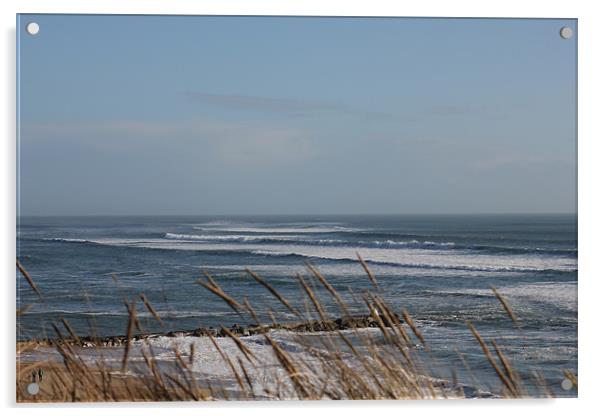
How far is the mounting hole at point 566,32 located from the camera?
4020 millimetres

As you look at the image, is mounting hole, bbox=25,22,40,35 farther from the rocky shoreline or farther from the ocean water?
the rocky shoreline

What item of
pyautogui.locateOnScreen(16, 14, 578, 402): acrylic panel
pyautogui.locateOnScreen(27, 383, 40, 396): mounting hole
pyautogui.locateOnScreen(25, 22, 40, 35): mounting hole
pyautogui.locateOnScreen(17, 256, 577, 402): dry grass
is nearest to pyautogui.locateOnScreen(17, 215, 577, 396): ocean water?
pyautogui.locateOnScreen(16, 14, 578, 402): acrylic panel

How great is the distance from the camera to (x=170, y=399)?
12.4 ft

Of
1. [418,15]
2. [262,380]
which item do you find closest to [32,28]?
[418,15]

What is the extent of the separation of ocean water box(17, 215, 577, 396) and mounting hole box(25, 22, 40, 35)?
34.3 inches

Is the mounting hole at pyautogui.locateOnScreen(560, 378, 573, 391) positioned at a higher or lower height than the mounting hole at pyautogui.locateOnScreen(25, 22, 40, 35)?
lower

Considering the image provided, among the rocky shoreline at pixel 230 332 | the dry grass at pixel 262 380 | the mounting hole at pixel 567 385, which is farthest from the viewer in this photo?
the mounting hole at pixel 567 385

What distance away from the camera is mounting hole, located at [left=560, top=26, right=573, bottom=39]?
4.02 metres

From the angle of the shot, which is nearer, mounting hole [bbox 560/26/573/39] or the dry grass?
the dry grass

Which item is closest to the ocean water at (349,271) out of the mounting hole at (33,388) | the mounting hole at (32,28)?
the mounting hole at (33,388)

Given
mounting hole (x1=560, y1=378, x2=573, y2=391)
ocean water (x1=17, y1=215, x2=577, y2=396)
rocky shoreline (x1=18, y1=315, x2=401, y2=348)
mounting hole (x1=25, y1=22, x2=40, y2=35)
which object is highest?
mounting hole (x1=25, y1=22, x2=40, y2=35)

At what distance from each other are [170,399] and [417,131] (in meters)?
1.73

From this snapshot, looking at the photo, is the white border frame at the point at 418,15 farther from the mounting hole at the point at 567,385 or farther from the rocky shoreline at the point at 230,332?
the rocky shoreline at the point at 230,332
